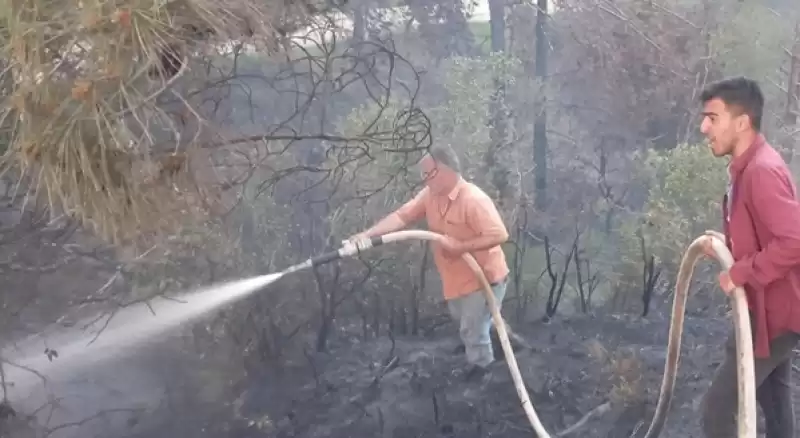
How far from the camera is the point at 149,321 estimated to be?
2148 mm

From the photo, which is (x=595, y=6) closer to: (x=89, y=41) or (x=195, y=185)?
(x=195, y=185)

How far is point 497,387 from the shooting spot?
7.29 feet

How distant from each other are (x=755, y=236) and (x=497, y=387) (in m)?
1.05

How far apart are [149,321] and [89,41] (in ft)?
4.05

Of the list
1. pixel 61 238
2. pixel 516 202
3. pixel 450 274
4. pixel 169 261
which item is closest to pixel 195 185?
pixel 61 238

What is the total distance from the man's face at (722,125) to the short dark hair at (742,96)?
12 millimetres

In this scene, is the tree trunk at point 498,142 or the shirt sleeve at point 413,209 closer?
the shirt sleeve at point 413,209

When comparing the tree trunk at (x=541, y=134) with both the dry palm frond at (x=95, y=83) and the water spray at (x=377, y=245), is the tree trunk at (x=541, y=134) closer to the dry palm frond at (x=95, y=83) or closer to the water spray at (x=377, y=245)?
the water spray at (x=377, y=245)

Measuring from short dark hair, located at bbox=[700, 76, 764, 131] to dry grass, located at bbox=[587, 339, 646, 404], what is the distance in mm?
1000

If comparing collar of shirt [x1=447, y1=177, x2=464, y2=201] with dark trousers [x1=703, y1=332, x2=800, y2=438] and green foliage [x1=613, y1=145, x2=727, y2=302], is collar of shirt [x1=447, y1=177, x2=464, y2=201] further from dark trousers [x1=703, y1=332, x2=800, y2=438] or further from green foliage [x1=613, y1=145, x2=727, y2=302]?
dark trousers [x1=703, y1=332, x2=800, y2=438]

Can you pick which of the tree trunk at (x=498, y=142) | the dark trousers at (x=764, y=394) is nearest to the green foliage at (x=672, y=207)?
the tree trunk at (x=498, y=142)

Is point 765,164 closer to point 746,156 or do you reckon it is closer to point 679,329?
point 746,156

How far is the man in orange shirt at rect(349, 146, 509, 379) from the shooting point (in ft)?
6.82

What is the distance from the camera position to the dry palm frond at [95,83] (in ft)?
3.53
